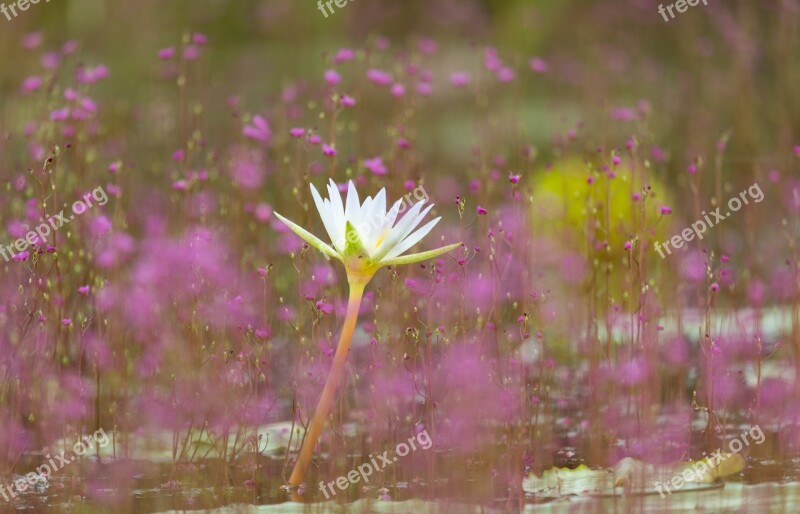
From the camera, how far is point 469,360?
3232mm

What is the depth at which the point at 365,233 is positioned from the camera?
8.84 feet

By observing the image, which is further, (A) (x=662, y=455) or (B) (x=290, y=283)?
(B) (x=290, y=283)

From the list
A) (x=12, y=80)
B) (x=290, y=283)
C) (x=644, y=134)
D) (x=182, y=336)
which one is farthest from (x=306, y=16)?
(x=182, y=336)

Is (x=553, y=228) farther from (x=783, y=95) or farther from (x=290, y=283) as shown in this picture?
(x=783, y=95)

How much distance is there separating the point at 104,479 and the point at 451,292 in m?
1.28
